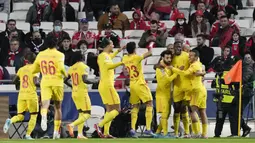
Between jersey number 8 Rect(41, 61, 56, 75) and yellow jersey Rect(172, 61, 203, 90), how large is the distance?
3.07m

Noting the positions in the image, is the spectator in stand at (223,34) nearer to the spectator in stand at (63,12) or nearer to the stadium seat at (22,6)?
the spectator in stand at (63,12)

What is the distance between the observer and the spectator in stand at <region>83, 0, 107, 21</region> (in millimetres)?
37594

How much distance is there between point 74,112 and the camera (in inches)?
1259

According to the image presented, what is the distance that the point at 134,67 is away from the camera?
98.3 ft

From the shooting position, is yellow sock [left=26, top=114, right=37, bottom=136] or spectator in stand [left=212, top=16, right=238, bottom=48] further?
spectator in stand [left=212, top=16, right=238, bottom=48]

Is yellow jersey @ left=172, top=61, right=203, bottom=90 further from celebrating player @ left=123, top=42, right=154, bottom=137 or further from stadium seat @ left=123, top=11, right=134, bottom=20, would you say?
stadium seat @ left=123, top=11, right=134, bottom=20

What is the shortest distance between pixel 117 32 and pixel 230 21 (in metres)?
3.40

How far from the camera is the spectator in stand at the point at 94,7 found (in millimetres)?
37594

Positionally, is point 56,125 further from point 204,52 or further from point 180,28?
point 180,28

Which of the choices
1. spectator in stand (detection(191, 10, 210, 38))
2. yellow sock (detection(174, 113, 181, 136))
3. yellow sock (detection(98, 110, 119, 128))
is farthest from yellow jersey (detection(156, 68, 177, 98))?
spectator in stand (detection(191, 10, 210, 38))

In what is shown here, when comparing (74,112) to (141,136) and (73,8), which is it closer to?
(141,136)

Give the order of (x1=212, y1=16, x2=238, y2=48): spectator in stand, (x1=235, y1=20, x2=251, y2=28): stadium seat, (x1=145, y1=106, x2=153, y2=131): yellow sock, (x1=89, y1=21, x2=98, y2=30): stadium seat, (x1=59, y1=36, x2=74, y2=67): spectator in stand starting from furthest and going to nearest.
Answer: (x1=235, y1=20, x2=251, y2=28): stadium seat, (x1=89, y1=21, x2=98, y2=30): stadium seat, (x1=212, y1=16, x2=238, y2=48): spectator in stand, (x1=59, y1=36, x2=74, y2=67): spectator in stand, (x1=145, y1=106, x2=153, y2=131): yellow sock

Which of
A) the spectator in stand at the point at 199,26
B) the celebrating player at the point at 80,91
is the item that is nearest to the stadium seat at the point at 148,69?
the spectator in stand at the point at 199,26

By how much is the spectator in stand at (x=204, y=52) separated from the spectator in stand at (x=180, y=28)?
1477mm
